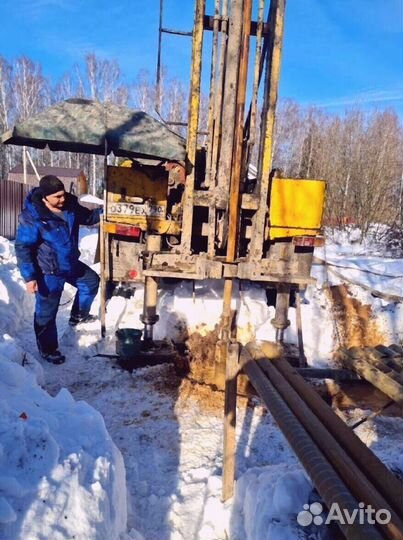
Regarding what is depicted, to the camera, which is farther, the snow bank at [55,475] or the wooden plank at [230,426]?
the wooden plank at [230,426]

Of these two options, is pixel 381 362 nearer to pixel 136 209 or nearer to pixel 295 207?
pixel 295 207

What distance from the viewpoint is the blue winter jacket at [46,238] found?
4219 mm

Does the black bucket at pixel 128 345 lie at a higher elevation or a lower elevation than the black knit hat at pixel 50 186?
lower

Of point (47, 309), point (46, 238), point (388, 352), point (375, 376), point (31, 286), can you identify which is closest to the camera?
point (375, 376)

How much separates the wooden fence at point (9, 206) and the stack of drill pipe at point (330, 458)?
564 inches

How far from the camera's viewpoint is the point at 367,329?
5.51 metres

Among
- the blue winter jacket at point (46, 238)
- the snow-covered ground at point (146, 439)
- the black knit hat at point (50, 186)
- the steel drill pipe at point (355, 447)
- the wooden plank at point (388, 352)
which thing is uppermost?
the black knit hat at point (50, 186)

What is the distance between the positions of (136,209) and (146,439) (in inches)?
96.4

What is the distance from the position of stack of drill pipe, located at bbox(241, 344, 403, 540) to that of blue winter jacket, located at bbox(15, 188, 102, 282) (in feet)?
9.81

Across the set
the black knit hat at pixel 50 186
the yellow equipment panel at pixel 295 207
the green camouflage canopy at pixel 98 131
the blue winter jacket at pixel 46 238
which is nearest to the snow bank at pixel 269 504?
the yellow equipment panel at pixel 295 207

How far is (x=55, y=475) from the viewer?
1.77m

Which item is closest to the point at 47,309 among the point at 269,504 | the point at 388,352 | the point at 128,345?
the point at 128,345

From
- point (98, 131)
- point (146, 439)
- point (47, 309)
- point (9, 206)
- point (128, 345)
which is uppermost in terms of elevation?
point (98, 131)

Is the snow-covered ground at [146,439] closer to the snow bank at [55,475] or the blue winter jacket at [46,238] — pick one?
the snow bank at [55,475]
